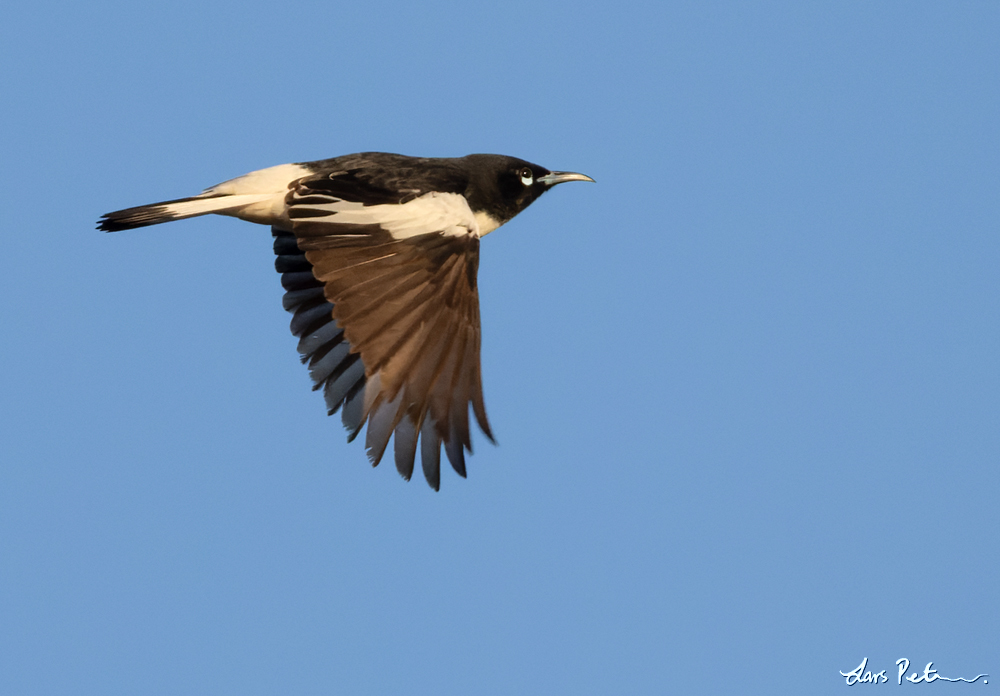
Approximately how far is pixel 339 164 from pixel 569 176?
1.97 m

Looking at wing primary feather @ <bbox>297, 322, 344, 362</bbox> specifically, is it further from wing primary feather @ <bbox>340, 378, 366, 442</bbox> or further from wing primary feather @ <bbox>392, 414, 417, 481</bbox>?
wing primary feather @ <bbox>392, 414, 417, 481</bbox>

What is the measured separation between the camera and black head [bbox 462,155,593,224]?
7.72 meters

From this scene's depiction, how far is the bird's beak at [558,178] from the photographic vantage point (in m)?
8.22


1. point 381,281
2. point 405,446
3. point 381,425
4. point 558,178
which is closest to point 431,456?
point 405,446

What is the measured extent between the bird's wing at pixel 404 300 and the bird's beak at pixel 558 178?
1531 millimetres

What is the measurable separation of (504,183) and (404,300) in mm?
2093

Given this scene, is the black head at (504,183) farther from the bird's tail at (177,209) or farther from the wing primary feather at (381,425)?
the wing primary feather at (381,425)

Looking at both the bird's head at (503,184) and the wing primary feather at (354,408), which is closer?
the wing primary feather at (354,408)

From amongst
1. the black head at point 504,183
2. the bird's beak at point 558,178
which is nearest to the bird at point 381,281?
the black head at point 504,183

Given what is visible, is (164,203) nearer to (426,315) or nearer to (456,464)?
(426,315)

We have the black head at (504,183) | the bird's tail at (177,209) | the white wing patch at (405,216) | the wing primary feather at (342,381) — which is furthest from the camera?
the black head at (504,183)

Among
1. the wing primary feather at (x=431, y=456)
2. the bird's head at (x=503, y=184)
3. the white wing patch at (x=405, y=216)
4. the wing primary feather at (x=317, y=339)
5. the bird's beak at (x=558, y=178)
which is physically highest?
the bird's beak at (x=558, y=178)

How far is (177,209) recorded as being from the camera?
6812 millimetres

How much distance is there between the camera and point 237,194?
7070 millimetres
